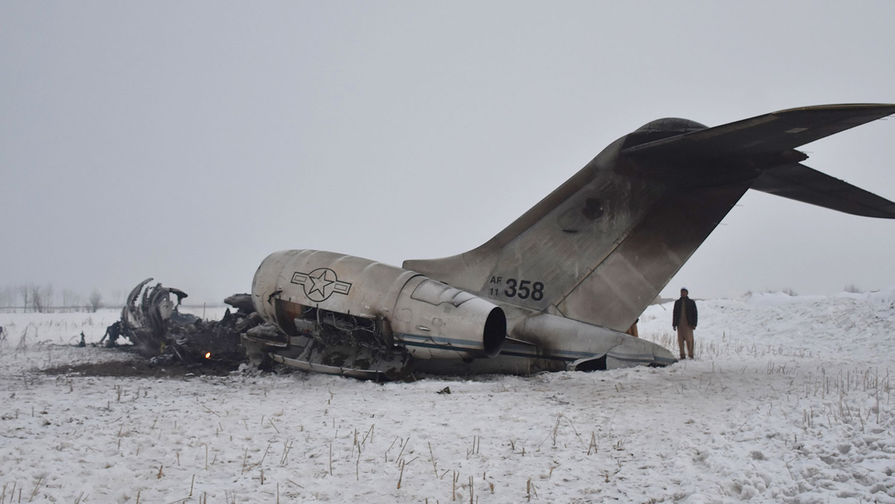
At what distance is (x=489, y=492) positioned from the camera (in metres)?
4.05

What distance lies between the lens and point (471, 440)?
5.17 m

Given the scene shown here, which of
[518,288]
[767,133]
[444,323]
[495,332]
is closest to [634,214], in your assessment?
[518,288]

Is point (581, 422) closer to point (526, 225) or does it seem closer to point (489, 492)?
point (489, 492)

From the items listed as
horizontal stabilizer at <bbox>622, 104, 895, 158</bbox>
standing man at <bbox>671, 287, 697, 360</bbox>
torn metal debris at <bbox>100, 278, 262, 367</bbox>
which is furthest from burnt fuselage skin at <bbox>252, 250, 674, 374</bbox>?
standing man at <bbox>671, 287, 697, 360</bbox>

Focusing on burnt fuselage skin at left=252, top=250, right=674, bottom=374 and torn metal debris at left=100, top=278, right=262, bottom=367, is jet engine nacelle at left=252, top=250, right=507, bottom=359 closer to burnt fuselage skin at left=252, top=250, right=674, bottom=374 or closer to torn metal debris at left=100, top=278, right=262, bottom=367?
burnt fuselage skin at left=252, top=250, right=674, bottom=374

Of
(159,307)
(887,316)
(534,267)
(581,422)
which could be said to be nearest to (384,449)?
(581,422)

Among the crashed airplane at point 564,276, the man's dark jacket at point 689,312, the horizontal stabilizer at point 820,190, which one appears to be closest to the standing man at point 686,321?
the man's dark jacket at point 689,312

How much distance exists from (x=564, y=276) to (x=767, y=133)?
12.0ft

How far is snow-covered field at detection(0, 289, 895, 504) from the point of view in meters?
3.95

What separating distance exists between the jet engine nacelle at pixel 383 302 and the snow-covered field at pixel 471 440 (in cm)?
72

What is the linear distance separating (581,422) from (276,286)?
665cm

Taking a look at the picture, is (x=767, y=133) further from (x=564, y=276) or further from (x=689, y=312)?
(x=689, y=312)

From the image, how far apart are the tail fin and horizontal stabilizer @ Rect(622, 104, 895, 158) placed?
2cm

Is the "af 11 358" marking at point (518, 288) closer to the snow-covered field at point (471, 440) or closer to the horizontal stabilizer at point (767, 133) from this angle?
the snow-covered field at point (471, 440)
